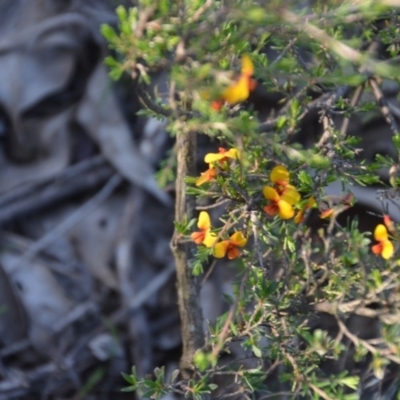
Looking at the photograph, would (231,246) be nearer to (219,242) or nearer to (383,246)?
(219,242)

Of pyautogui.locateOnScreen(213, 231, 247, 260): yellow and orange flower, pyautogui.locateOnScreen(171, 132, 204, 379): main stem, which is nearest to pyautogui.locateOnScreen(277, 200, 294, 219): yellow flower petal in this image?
pyautogui.locateOnScreen(213, 231, 247, 260): yellow and orange flower

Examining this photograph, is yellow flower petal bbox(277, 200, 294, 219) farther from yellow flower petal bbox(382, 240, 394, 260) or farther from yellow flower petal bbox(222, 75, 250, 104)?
yellow flower petal bbox(222, 75, 250, 104)

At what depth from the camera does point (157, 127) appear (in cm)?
292

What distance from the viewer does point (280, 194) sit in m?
1.32

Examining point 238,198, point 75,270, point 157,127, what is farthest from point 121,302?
point 238,198

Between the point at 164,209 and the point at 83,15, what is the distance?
97 cm

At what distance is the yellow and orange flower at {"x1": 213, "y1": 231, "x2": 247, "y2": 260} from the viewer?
1.34m

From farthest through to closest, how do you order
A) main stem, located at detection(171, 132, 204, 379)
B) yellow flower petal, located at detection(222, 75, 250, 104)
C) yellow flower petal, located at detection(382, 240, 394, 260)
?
main stem, located at detection(171, 132, 204, 379)
yellow flower petal, located at detection(382, 240, 394, 260)
yellow flower petal, located at detection(222, 75, 250, 104)

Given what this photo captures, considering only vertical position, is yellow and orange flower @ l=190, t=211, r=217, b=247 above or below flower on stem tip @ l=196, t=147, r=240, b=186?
below

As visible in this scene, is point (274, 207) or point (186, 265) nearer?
point (274, 207)

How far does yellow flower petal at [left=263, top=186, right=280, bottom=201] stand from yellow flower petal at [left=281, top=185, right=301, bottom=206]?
13 mm

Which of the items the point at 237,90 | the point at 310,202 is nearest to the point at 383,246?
the point at 310,202

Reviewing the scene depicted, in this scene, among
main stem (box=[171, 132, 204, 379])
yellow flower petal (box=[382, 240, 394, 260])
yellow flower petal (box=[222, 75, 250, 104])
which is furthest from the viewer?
main stem (box=[171, 132, 204, 379])

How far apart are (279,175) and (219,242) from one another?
0.17m
